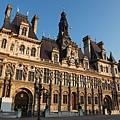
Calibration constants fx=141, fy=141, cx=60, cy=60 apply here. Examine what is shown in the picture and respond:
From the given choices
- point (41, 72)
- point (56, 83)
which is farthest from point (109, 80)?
point (41, 72)

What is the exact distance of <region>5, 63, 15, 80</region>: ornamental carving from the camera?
27.5 meters

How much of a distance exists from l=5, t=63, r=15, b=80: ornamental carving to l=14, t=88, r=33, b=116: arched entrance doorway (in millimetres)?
3632

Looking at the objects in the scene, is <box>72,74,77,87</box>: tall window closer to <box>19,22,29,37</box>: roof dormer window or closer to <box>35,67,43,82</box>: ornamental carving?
<box>35,67,43,82</box>: ornamental carving

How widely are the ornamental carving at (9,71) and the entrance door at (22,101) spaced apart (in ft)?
13.3

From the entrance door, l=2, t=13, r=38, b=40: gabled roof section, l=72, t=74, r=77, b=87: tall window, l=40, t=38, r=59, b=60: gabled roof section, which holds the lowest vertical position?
the entrance door

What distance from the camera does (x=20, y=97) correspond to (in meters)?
28.7

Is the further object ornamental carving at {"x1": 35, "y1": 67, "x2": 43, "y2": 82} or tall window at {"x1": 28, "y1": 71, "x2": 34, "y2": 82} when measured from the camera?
ornamental carving at {"x1": 35, "y1": 67, "x2": 43, "y2": 82}

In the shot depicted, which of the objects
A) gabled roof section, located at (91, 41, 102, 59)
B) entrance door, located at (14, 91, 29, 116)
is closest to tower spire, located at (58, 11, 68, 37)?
→ gabled roof section, located at (91, 41, 102, 59)

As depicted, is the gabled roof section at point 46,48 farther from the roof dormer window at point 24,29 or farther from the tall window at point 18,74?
the tall window at point 18,74

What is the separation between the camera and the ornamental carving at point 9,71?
90.4 ft

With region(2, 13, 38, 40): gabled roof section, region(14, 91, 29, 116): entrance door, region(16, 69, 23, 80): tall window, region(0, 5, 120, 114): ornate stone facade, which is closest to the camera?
region(14, 91, 29, 116): entrance door

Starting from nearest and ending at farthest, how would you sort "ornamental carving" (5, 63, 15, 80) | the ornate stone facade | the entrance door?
"ornamental carving" (5, 63, 15, 80), the entrance door, the ornate stone facade

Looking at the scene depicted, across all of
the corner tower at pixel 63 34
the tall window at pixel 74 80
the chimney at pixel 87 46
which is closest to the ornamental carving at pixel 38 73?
the tall window at pixel 74 80

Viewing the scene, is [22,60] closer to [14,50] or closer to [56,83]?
[14,50]
